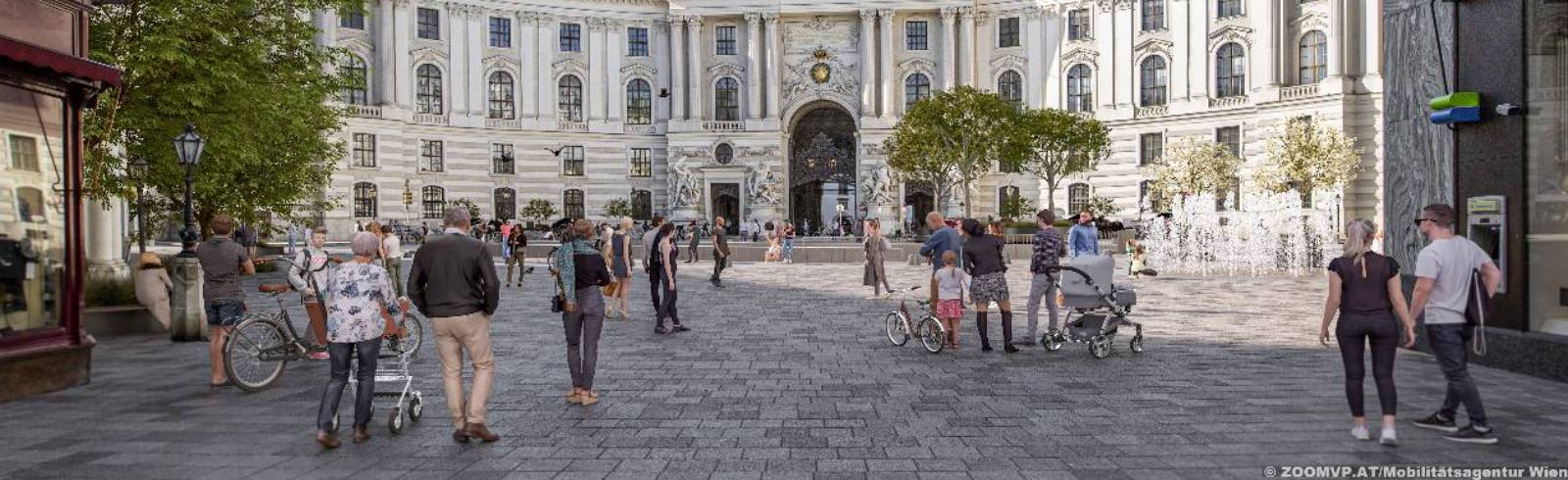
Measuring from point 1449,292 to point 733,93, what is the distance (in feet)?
179

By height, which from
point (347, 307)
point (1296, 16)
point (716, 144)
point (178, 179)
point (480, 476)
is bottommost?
point (480, 476)

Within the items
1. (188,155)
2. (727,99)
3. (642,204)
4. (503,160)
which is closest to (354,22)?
(503,160)

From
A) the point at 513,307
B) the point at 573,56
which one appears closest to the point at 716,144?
the point at 573,56

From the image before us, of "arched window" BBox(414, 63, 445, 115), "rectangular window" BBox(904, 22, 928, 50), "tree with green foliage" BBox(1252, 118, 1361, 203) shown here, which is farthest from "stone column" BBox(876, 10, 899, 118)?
"arched window" BBox(414, 63, 445, 115)

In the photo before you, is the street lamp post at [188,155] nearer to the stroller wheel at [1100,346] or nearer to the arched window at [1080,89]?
the stroller wheel at [1100,346]

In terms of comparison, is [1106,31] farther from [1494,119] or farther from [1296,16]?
[1494,119]

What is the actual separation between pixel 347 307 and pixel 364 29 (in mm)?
50500

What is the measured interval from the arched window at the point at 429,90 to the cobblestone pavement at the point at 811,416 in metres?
43.2

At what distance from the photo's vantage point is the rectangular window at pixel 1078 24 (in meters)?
55.2

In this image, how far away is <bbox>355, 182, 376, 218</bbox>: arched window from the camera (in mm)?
52469

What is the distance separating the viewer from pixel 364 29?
53.4 meters

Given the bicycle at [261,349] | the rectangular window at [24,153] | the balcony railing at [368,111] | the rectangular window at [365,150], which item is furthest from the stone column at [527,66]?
the bicycle at [261,349]

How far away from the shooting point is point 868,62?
193ft

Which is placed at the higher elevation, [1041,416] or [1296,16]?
[1296,16]
